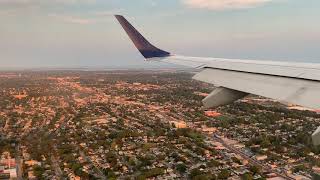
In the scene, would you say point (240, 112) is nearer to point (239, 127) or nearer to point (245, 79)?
point (239, 127)

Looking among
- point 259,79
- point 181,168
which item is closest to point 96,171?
point 181,168

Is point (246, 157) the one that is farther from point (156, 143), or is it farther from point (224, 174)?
point (156, 143)

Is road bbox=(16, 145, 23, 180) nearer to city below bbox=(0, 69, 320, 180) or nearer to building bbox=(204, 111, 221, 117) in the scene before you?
city below bbox=(0, 69, 320, 180)

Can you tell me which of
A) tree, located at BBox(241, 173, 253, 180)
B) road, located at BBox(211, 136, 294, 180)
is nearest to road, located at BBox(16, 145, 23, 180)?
tree, located at BBox(241, 173, 253, 180)

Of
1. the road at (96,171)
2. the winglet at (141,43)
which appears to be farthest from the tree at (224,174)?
the winglet at (141,43)

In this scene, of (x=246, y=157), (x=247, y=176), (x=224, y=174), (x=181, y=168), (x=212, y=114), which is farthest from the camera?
(x=212, y=114)

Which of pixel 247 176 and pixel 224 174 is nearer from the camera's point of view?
pixel 247 176

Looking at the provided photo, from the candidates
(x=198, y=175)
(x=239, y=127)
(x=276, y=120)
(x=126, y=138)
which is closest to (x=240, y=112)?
(x=276, y=120)
